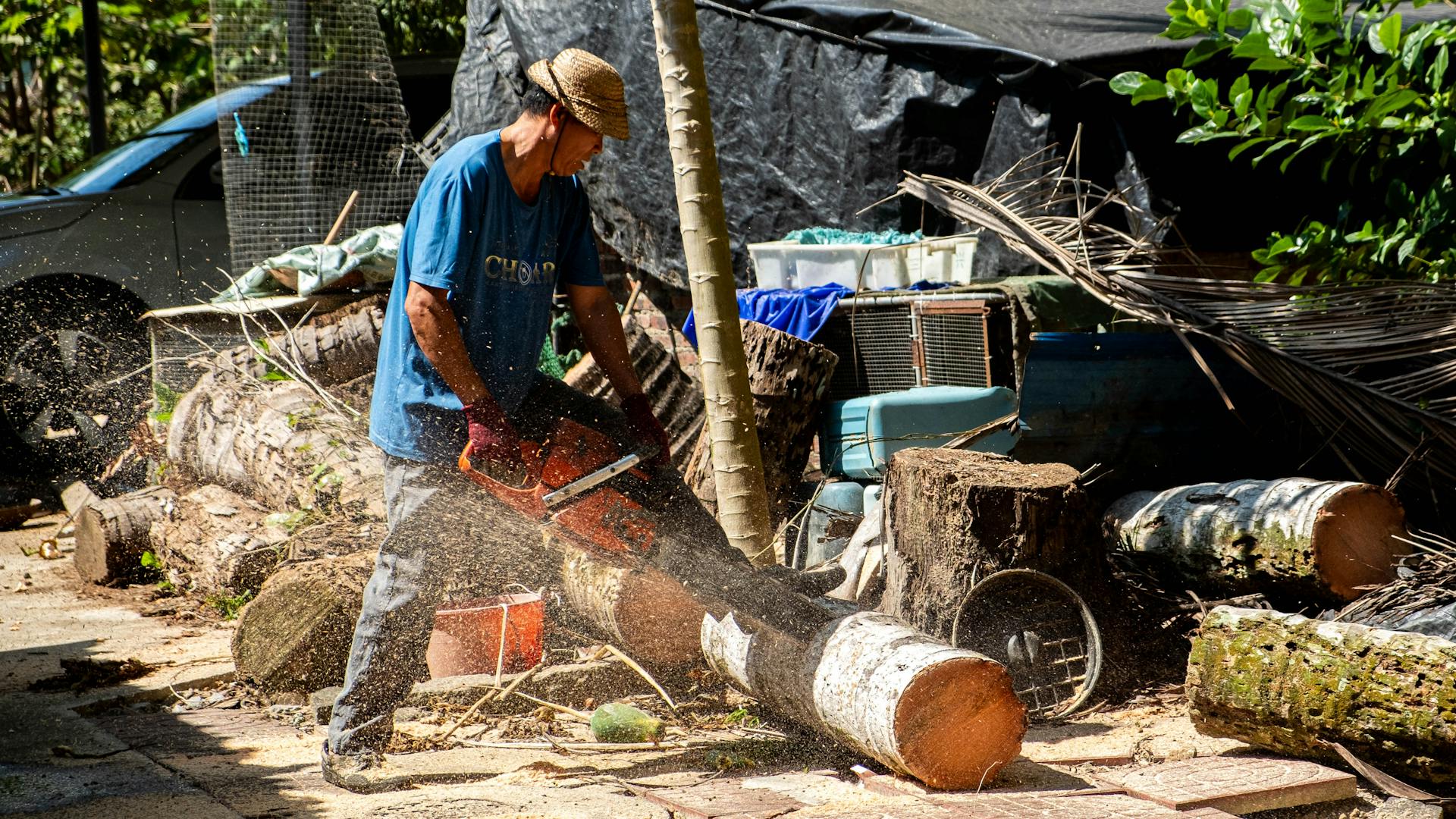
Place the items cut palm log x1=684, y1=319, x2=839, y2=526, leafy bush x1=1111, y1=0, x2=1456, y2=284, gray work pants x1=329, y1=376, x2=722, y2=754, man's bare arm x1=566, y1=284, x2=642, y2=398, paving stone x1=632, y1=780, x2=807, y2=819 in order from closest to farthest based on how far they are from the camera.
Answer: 1. paving stone x1=632, y1=780, x2=807, y2=819
2. gray work pants x1=329, y1=376, x2=722, y2=754
3. man's bare arm x1=566, y1=284, x2=642, y2=398
4. leafy bush x1=1111, y1=0, x2=1456, y2=284
5. cut palm log x1=684, y1=319, x2=839, y2=526

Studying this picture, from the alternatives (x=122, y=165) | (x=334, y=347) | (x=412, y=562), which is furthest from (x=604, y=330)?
(x=122, y=165)

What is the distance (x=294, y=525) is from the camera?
5.69m

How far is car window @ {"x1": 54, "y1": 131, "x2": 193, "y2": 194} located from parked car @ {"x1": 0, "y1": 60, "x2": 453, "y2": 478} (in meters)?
0.01

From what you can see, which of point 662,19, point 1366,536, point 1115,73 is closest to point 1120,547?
point 1366,536

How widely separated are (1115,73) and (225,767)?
15.1 ft

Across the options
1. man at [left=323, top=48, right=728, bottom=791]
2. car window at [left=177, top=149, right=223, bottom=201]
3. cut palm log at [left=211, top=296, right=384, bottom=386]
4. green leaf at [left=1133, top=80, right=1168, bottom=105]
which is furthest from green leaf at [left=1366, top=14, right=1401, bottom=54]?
car window at [left=177, top=149, right=223, bottom=201]

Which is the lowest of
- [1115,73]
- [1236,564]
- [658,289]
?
[1236,564]

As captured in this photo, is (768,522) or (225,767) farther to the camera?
(768,522)

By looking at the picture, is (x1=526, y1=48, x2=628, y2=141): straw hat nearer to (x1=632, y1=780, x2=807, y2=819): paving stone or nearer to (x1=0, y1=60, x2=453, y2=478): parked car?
(x1=632, y1=780, x2=807, y2=819): paving stone

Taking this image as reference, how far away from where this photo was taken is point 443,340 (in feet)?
11.3

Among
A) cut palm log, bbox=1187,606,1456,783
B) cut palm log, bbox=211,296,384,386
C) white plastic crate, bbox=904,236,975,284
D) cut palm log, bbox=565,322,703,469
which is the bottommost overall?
cut palm log, bbox=1187,606,1456,783

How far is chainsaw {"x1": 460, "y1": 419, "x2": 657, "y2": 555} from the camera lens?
3496mm

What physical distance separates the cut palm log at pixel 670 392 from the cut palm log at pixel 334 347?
1.47 m

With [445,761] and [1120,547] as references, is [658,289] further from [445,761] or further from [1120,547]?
[445,761]
